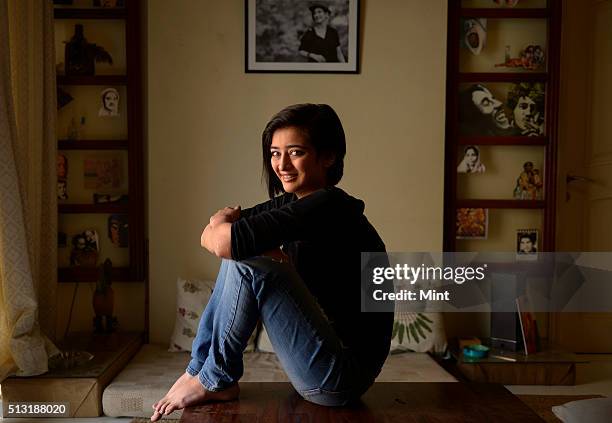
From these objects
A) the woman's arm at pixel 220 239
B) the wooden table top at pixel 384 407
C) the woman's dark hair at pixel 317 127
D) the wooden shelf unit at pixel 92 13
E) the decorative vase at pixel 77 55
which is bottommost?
the wooden table top at pixel 384 407

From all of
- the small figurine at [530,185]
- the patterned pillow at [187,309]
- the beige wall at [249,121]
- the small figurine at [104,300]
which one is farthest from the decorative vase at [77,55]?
the small figurine at [530,185]

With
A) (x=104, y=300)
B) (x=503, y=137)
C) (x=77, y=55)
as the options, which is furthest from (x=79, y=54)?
(x=503, y=137)

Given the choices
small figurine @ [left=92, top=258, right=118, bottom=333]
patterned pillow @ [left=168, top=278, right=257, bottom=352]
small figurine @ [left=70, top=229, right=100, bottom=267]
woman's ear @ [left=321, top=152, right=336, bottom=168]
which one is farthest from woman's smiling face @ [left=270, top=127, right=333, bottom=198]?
small figurine @ [left=70, top=229, right=100, bottom=267]

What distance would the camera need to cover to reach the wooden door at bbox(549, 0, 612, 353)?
2.98 meters

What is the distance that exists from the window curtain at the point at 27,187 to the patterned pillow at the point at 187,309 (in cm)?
52

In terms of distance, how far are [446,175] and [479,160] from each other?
0.18 metres

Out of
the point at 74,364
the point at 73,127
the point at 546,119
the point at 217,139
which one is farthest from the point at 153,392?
the point at 546,119

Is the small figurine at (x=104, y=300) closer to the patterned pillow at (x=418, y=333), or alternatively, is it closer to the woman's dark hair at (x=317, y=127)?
the patterned pillow at (x=418, y=333)

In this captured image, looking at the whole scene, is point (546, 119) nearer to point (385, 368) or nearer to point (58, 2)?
point (385, 368)

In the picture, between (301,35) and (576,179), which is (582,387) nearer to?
(576,179)

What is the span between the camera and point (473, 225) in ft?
9.53

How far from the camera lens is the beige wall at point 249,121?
2766mm

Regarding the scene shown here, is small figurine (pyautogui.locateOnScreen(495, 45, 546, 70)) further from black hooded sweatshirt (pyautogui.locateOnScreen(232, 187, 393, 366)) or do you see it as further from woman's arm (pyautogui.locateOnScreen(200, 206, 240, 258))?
woman's arm (pyautogui.locateOnScreen(200, 206, 240, 258))

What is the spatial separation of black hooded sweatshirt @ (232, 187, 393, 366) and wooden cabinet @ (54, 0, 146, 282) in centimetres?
158
